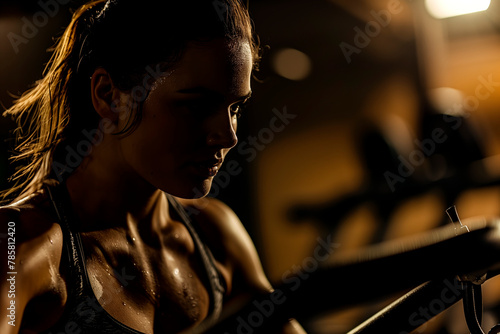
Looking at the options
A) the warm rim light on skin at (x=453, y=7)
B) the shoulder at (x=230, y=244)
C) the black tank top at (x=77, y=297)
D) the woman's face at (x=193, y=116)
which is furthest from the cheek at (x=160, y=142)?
the warm rim light on skin at (x=453, y=7)

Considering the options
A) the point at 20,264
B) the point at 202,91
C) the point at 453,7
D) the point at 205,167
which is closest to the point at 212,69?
the point at 202,91

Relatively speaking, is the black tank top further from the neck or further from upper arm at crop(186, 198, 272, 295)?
upper arm at crop(186, 198, 272, 295)

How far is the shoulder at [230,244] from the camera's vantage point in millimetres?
1023

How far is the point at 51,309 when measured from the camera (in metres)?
0.72

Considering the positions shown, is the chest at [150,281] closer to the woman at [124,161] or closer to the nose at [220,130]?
the woman at [124,161]

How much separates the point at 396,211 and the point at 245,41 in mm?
861

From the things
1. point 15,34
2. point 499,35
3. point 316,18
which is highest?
point 15,34

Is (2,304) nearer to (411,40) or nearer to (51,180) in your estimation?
(51,180)

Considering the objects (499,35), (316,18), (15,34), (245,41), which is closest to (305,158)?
(316,18)

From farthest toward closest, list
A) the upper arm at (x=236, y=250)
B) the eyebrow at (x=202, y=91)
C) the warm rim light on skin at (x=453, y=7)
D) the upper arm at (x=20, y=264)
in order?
the warm rim light on skin at (x=453, y=7) < the upper arm at (x=236, y=250) < the eyebrow at (x=202, y=91) < the upper arm at (x=20, y=264)

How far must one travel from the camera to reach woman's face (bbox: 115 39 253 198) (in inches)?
31.0

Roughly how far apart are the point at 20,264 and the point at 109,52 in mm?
353

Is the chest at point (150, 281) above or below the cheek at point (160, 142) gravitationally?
below

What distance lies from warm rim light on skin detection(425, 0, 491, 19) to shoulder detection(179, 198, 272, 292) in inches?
68.7
